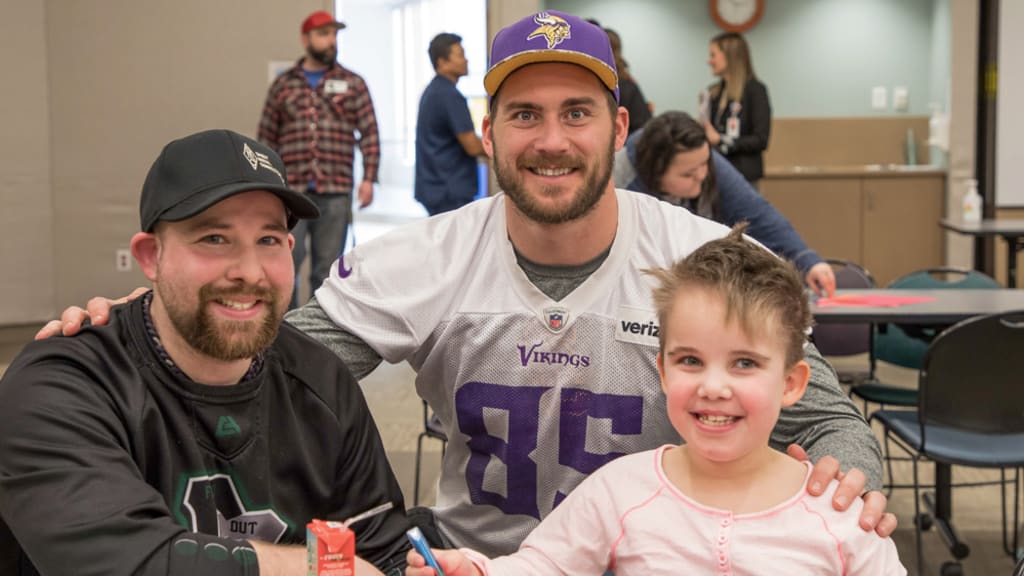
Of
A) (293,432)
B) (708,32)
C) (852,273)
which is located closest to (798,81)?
Result: (708,32)

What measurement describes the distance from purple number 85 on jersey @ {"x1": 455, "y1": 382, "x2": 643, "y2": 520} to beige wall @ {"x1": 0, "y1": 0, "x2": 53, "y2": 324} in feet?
20.9

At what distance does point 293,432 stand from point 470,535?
60 cm

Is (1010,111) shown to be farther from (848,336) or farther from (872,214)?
(848,336)

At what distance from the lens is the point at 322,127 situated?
22.2 ft

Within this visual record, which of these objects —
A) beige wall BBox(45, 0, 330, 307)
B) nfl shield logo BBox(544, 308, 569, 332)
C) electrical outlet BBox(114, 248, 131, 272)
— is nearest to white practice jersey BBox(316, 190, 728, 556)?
nfl shield logo BBox(544, 308, 569, 332)

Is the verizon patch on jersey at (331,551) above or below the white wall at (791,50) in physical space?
below

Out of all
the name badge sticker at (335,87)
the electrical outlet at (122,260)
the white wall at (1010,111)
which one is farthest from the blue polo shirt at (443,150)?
the white wall at (1010,111)

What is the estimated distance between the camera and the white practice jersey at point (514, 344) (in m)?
2.00

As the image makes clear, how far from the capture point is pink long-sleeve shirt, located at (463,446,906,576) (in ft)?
4.84

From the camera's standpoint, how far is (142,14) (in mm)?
7855

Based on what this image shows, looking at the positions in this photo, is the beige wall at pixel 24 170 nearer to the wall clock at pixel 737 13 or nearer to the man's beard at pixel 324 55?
the man's beard at pixel 324 55

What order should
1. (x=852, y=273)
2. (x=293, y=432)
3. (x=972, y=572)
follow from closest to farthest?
Result: (x=293, y=432) → (x=972, y=572) → (x=852, y=273)

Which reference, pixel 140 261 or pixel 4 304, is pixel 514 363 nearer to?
pixel 140 261

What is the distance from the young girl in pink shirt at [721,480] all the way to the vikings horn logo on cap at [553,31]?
22.1 inches
